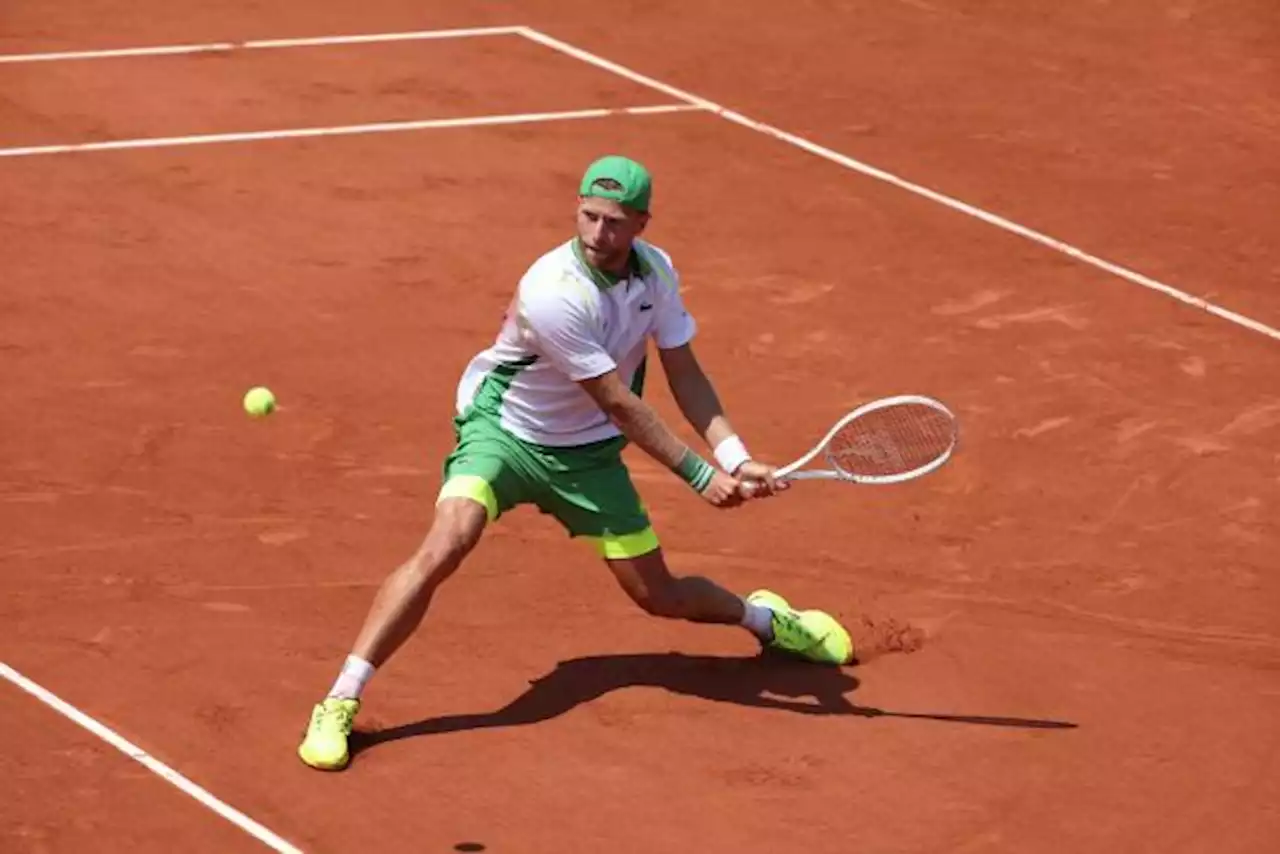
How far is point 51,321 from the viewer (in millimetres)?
12594

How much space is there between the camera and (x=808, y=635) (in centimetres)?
960

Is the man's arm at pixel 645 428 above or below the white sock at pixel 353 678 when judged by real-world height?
above

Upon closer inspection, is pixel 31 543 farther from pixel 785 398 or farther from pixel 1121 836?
pixel 1121 836

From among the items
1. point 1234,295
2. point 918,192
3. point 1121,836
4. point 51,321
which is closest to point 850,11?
point 918,192

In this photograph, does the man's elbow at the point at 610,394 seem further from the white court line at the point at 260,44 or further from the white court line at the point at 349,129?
the white court line at the point at 260,44

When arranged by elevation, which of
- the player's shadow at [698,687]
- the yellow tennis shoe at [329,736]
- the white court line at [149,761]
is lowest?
the white court line at [149,761]

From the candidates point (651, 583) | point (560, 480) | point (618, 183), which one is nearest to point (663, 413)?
point (651, 583)

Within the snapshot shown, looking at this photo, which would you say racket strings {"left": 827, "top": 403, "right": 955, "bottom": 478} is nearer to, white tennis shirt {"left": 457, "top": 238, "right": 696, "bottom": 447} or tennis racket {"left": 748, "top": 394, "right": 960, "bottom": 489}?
tennis racket {"left": 748, "top": 394, "right": 960, "bottom": 489}

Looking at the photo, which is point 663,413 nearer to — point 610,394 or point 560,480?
point 560,480

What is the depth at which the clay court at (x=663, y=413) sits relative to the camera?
28.8 feet

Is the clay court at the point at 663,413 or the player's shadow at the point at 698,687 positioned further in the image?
the player's shadow at the point at 698,687

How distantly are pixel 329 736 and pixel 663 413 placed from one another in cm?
367

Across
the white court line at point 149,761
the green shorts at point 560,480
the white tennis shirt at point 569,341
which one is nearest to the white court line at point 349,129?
the white court line at point 149,761

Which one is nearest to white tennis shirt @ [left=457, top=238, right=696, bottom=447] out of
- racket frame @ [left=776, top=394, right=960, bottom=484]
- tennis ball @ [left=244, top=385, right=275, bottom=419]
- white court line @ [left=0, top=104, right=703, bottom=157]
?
racket frame @ [left=776, top=394, right=960, bottom=484]
